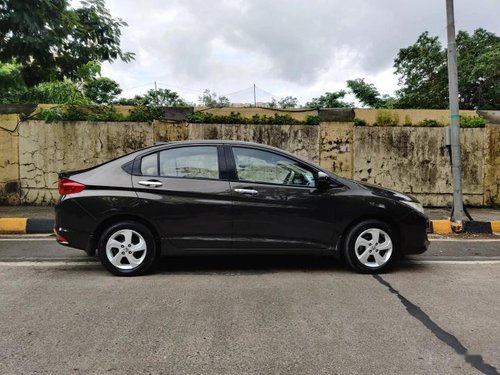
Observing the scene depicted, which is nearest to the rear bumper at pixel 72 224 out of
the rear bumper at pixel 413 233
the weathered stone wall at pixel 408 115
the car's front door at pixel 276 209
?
the car's front door at pixel 276 209

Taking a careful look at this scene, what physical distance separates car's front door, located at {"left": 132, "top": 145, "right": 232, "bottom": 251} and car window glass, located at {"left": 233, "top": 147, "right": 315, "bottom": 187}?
0.99ft

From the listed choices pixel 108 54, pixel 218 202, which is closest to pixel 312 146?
pixel 108 54

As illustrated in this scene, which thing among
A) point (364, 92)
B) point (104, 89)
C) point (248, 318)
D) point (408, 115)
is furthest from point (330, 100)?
point (248, 318)

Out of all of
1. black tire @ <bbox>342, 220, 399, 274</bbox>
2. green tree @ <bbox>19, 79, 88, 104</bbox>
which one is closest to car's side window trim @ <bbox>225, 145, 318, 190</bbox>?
black tire @ <bbox>342, 220, 399, 274</bbox>

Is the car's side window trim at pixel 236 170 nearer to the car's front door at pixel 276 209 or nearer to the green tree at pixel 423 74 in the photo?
the car's front door at pixel 276 209

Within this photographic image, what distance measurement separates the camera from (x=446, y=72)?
20.6 metres

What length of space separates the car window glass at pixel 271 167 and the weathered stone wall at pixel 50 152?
19.4ft

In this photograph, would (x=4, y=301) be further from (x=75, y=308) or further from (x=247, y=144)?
(x=247, y=144)

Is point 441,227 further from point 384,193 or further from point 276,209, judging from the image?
point 276,209

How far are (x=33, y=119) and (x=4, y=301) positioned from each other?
6.79 metres

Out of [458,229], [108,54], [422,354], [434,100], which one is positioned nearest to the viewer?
[422,354]

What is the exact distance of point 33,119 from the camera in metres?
10.2

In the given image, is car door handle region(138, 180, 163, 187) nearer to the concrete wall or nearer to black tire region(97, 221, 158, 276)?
black tire region(97, 221, 158, 276)

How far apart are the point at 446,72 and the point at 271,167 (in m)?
18.1
